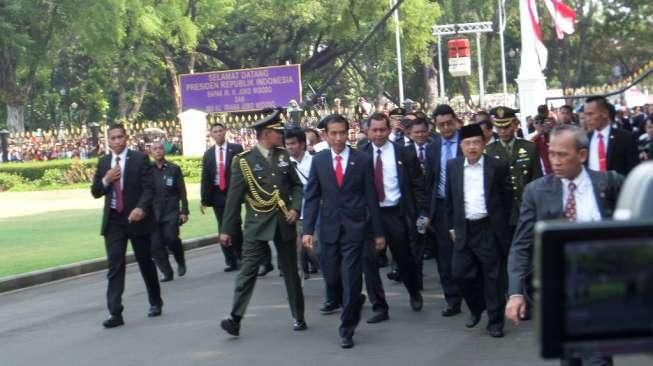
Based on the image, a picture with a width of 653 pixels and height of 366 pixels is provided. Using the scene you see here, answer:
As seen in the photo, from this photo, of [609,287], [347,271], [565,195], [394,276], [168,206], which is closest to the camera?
[609,287]

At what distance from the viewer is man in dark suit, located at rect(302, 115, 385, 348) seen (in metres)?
10.2

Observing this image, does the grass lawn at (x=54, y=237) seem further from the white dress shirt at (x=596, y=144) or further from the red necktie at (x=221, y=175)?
the white dress shirt at (x=596, y=144)

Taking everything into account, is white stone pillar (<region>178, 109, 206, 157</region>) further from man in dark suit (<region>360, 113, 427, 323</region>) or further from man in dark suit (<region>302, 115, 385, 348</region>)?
man in dark suit (<region>302, 115, 385, 348</region>)

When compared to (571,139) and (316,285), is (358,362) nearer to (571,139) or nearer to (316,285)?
(571,139)

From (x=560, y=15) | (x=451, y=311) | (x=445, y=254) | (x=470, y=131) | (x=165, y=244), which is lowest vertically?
(x=451, y=311)

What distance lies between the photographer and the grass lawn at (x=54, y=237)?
17906 mm

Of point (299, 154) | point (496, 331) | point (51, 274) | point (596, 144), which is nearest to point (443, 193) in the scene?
point (596, 144)

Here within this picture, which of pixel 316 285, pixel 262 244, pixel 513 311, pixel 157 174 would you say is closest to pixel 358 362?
pixel 262 244

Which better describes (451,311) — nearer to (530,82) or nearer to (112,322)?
(112,322)

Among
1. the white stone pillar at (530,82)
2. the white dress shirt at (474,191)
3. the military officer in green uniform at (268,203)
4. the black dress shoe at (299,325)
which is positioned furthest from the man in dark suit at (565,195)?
the white stone pillar at (530,82)

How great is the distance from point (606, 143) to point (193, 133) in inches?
1405

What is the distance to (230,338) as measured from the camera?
10492mm

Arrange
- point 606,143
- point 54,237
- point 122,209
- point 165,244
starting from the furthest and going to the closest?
point 54,237, point 165,244, point 122,209, point 606,143

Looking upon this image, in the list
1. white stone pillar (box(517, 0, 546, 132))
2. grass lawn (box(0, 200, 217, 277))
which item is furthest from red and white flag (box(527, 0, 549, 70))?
grass lawn (box(0, 200, 217, 277))
